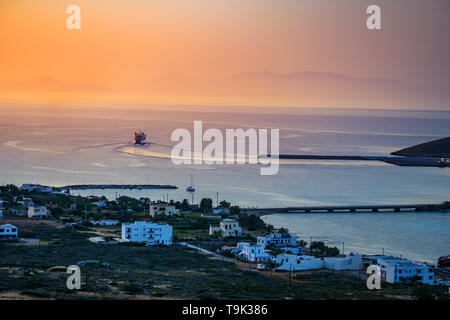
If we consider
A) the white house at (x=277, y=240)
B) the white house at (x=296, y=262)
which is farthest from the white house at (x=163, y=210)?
the white house at (x=296, y=262)

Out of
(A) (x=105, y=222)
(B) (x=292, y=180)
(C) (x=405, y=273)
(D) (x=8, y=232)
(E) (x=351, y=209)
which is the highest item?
(B) (x=292, y=180)

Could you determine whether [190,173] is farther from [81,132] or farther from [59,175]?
[81,132]

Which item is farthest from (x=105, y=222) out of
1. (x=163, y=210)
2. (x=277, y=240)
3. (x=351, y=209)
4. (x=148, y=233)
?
(x=351, y=209)

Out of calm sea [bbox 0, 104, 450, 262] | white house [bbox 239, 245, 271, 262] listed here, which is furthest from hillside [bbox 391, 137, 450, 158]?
white house [bbox 239, 245, 271, 262]

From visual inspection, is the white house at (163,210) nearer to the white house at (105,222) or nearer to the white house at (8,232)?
the white house at (105,222)

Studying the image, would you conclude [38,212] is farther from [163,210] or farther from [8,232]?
[8,232]
